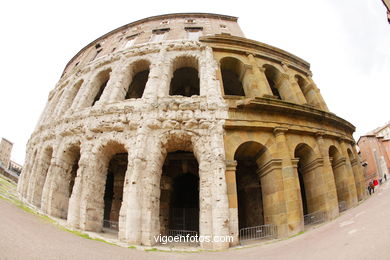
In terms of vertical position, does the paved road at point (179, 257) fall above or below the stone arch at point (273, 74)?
below

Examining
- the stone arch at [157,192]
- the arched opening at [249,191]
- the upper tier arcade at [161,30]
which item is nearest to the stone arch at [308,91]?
the arched opening at [249,191]

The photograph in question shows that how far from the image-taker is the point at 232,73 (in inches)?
466

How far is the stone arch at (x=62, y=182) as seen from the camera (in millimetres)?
8215

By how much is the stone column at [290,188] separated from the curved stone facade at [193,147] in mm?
35

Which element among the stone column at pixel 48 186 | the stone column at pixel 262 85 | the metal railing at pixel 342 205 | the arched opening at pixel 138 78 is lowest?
the metal railing at pixel 342 205

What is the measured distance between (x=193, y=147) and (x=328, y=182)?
6070 millimetres

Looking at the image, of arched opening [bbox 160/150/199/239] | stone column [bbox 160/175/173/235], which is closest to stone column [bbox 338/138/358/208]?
arched opening [bbox 160/150/199/239]

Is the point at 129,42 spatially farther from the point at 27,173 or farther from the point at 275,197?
the point at 275,197

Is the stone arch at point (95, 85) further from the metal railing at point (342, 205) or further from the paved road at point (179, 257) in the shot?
the metal railing at point (342, 205)

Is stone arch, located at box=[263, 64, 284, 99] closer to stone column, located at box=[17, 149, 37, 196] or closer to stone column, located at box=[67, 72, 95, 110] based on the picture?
stone column, located at box=[67, 72, 95, 110]

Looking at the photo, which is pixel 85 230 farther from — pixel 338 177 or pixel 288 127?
pixel 338 177

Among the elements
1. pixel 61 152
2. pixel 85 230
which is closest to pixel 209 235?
pixel 85 230

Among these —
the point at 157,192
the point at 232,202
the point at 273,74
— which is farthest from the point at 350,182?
the point at 157,192

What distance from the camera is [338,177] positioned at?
973 cm
